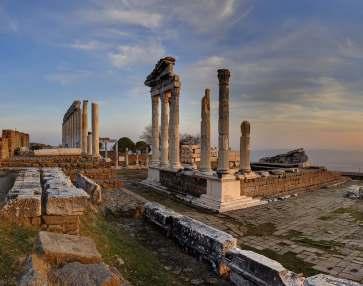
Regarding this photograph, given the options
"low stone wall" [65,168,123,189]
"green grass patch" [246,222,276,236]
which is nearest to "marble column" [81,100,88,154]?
"low stone wall" [65,168,123,189]

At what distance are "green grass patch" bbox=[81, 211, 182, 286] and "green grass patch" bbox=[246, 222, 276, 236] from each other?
3.65 m

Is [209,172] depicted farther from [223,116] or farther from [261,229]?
[261,229]

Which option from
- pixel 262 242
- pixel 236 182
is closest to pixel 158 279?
pixel 262 242

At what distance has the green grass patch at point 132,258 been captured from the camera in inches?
184

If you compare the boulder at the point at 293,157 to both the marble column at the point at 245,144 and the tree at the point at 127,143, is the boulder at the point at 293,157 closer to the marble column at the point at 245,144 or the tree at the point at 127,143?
the marble column at the point at 245,144

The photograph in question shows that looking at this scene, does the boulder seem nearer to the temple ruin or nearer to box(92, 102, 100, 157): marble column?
the temple ruin

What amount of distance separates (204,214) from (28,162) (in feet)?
33.9

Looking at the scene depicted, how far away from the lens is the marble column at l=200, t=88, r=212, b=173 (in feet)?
45.9

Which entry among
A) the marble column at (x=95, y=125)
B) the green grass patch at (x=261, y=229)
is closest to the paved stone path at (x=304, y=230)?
the green grass patch at (x=261, y=229)

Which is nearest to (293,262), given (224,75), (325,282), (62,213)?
(325,282)

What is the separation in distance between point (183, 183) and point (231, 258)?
950 centimetres

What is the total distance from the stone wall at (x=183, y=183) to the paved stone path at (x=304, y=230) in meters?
0.90

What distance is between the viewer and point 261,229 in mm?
9352

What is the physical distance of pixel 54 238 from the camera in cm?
435
